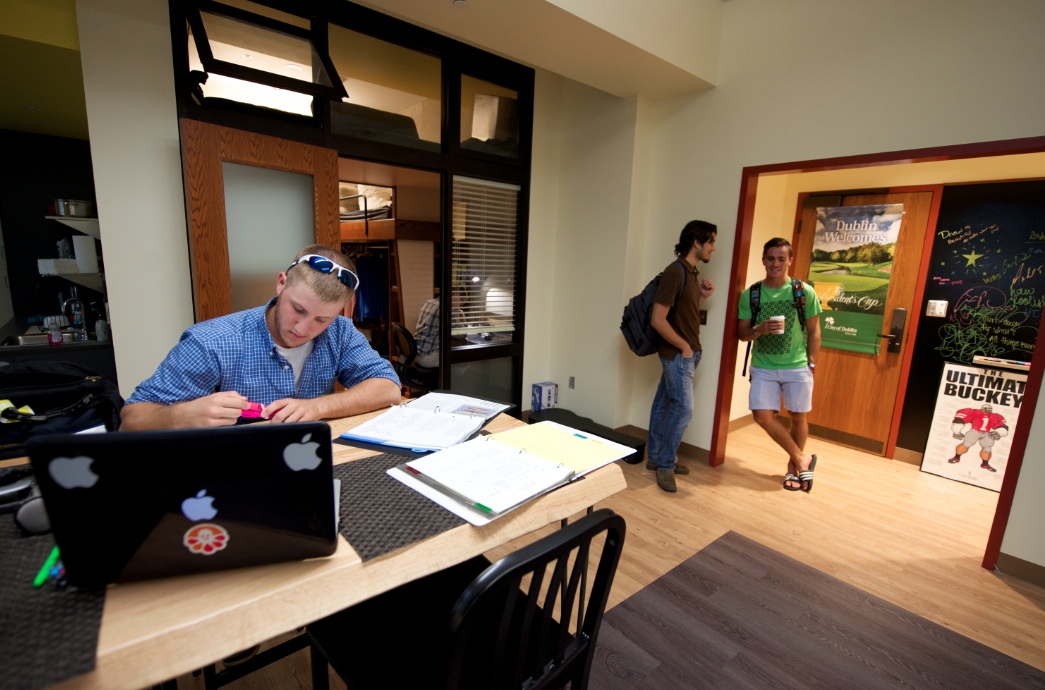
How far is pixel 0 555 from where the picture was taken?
2.21 ft

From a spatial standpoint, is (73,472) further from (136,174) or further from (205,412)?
(136,174)

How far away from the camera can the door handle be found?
3.55 m

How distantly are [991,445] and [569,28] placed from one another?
3886 millimetres

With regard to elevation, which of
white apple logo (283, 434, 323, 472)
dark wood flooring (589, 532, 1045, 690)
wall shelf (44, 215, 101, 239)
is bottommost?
dark wood flooring (589, 532, 1045, 690)

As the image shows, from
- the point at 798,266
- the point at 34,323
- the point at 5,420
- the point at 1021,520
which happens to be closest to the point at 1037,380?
the point at 1021,520

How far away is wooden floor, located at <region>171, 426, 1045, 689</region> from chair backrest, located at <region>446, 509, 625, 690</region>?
104 centimetres

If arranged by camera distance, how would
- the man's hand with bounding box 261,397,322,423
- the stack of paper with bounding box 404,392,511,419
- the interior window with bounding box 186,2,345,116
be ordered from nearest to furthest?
the man's hand with bounding box 261,397,322,423, the stack of paper with bounding box 404,392,511,419, the interior window with bounding box 186,2,345,116

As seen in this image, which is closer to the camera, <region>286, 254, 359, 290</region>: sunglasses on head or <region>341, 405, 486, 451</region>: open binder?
<region>341, 405, 486, 451</region>: open binder

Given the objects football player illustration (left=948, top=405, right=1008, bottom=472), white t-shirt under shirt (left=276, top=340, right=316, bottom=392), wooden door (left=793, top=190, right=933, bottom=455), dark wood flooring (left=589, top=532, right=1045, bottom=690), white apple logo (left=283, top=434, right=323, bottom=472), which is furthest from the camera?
wooden door (left=793, top=190, right=933, bottom=455)

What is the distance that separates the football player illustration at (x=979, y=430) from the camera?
3.15 metres

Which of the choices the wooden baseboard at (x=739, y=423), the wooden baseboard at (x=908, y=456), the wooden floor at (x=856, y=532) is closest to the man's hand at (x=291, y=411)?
the wooden floor at (x=856, y=532)

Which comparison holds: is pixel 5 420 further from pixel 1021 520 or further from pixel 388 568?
pixel 1021 520

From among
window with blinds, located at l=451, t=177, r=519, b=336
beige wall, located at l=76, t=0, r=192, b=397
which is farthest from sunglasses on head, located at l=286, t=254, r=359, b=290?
window with blinds, located at l=451, t=177, r=519, b=336

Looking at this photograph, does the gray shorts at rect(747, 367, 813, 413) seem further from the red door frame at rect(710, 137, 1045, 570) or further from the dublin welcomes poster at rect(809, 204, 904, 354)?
the dublin welcomes poster at rect(809, 204, 904, 354)
